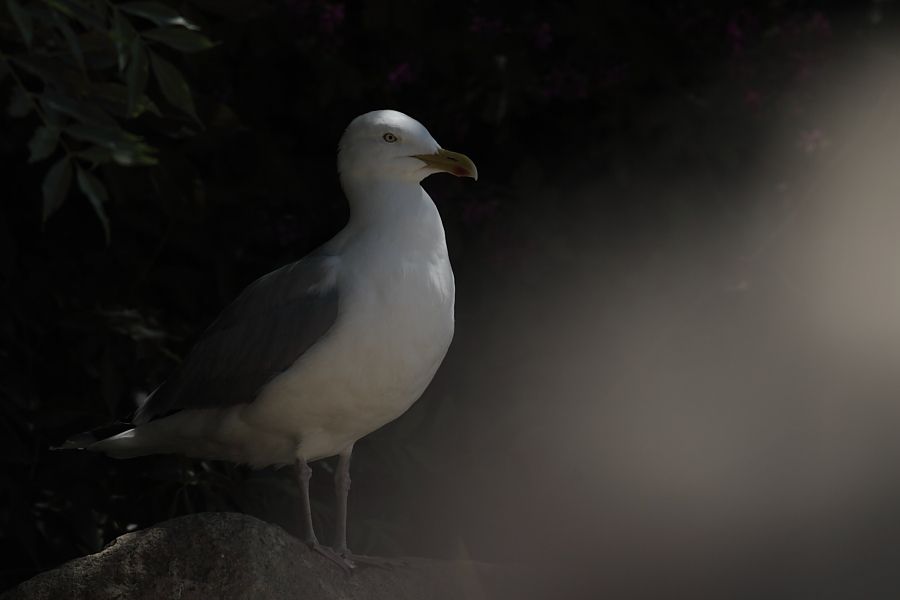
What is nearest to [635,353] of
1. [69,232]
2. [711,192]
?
[711,192]

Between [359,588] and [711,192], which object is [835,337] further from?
[359,588]

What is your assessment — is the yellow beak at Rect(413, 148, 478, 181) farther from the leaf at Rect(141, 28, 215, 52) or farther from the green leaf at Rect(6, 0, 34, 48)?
the green leaf at Rect(6, 0, 34, 48)

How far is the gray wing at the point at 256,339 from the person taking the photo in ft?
13.0

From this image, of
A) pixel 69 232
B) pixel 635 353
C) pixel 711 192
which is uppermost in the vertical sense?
pixel 711 192

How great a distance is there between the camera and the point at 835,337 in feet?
18.2

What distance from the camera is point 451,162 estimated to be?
4.08 meters

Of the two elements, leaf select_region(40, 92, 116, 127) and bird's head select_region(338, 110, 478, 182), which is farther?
bird's head select_region(338, 110, 478, 182)

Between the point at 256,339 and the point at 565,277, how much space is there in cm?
149

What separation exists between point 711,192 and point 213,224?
1.68 metres

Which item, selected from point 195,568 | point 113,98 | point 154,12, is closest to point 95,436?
point 195,568

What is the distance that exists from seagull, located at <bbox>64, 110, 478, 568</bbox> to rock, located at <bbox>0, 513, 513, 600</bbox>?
0.71 feet

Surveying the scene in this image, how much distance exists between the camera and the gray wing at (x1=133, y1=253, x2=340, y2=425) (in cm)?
396

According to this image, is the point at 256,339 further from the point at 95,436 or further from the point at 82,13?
the point at 82,13

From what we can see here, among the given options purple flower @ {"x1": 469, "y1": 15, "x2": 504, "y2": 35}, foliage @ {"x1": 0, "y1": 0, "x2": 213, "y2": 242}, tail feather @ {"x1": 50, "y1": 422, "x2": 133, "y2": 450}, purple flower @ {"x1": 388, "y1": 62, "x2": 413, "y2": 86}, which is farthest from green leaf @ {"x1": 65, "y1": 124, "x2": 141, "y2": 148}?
purple flower @ {"x1": 469, "y1": 15, "x2": 504, "y2": 35}
